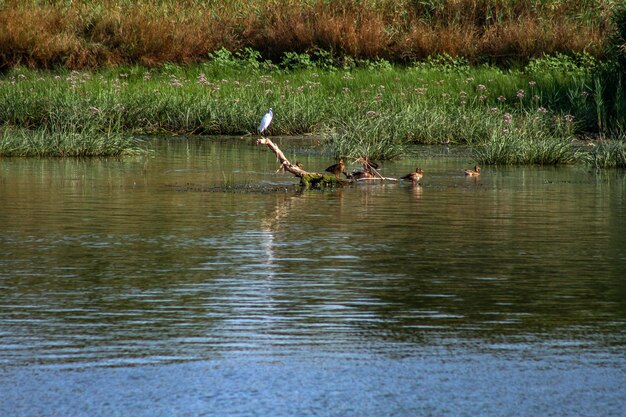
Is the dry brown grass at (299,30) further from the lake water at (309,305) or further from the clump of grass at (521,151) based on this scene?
the lake water at (309,305)

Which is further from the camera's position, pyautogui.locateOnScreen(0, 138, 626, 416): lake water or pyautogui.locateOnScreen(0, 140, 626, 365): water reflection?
pyautogui.locateOnScreen(0, 140, 626, 365): water reflection

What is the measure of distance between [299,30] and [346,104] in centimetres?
865

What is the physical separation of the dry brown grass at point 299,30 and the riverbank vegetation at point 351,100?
181mm

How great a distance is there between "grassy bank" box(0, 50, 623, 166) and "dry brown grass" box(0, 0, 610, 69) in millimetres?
1092

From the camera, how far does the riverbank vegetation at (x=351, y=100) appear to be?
2098 cm

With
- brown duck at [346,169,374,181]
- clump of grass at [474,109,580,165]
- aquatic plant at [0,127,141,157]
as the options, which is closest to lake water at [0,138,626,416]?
brown duck at [346,169,374,181]

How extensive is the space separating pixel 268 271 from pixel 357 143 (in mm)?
12241

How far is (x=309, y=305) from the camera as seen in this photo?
7.57 metres

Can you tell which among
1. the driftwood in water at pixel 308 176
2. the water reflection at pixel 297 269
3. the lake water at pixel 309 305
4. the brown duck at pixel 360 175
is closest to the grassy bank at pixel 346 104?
the brown duck at pixel 360 175

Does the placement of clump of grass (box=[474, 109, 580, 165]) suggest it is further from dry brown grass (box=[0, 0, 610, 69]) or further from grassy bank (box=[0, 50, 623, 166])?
dry brown grass (box=[0, 0, 610, 69])

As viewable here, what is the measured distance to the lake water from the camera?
5.67 meters

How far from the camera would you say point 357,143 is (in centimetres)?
2106

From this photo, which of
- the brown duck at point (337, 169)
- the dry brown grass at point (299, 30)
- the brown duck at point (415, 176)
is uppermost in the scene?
the dry brown grass at point (299, 30)

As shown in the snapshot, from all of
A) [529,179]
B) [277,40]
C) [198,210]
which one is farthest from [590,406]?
[277,40]
